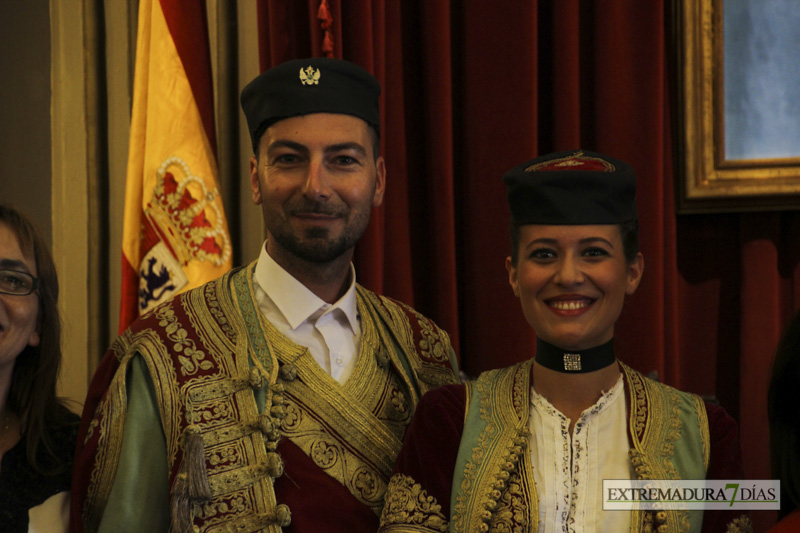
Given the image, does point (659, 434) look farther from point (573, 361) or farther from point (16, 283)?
point (16, 283)

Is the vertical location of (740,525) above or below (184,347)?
below

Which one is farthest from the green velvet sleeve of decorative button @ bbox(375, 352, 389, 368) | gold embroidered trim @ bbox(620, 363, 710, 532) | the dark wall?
the dark wall

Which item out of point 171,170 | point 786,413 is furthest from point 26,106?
point 786,413

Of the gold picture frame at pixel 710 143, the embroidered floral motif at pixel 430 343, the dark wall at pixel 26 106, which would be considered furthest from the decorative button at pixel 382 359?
the dark wall at pixel 26 106

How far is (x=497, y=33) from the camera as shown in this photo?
2625 mm

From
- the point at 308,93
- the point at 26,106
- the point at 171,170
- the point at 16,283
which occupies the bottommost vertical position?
the point at 16,283

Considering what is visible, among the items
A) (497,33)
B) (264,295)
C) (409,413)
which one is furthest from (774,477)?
(497,33)

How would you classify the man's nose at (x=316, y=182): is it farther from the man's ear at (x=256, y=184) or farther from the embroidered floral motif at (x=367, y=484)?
the embroidered floral motif at (x=367, y=484)

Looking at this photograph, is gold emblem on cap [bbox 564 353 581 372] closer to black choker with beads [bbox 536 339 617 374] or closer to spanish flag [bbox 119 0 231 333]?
black choker with beads [bbox 536 339 617 374]

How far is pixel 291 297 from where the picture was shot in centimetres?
202

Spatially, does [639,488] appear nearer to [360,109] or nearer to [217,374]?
[217,374]

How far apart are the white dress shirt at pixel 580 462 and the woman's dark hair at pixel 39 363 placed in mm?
1004

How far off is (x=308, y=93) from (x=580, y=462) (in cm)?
97

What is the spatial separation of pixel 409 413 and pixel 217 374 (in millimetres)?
428
